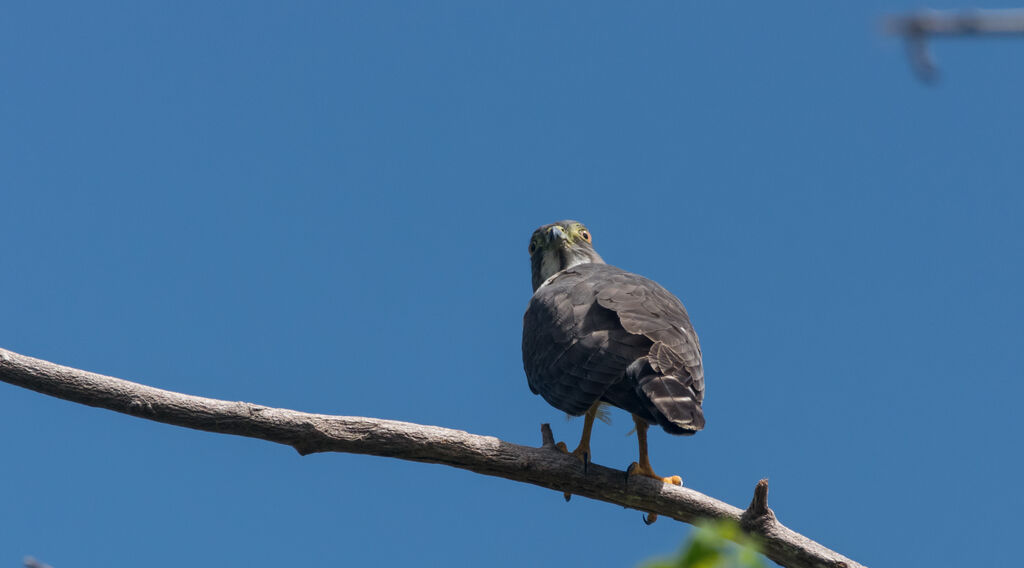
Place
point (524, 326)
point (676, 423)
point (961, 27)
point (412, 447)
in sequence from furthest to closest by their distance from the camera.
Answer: point (524, 326), point (412, 447), point (676, 423), point (961, 27)

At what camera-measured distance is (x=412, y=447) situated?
21.1 feet

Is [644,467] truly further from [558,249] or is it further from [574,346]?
[558,249]

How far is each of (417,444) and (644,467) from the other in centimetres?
172

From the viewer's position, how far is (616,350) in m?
6.75

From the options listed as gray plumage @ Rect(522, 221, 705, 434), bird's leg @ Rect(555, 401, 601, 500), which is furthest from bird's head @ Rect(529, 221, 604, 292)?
bird's leg @ Rect(555, 401, 601, 500)

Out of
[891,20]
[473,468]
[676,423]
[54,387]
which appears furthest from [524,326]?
[891,20]

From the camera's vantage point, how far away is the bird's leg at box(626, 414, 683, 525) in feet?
21.9

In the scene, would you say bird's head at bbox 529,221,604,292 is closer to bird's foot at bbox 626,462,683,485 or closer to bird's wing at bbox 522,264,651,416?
bird's wing at bbox 522,264,651,416

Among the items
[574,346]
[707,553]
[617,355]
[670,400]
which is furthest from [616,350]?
[707,553]

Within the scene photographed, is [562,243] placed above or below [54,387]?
above

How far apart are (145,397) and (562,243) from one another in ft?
18.7

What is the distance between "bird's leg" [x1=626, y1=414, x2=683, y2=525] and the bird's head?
3.51m

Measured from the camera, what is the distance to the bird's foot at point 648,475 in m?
6.64

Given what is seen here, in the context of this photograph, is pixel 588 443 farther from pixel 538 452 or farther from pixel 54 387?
pixel 54 387
